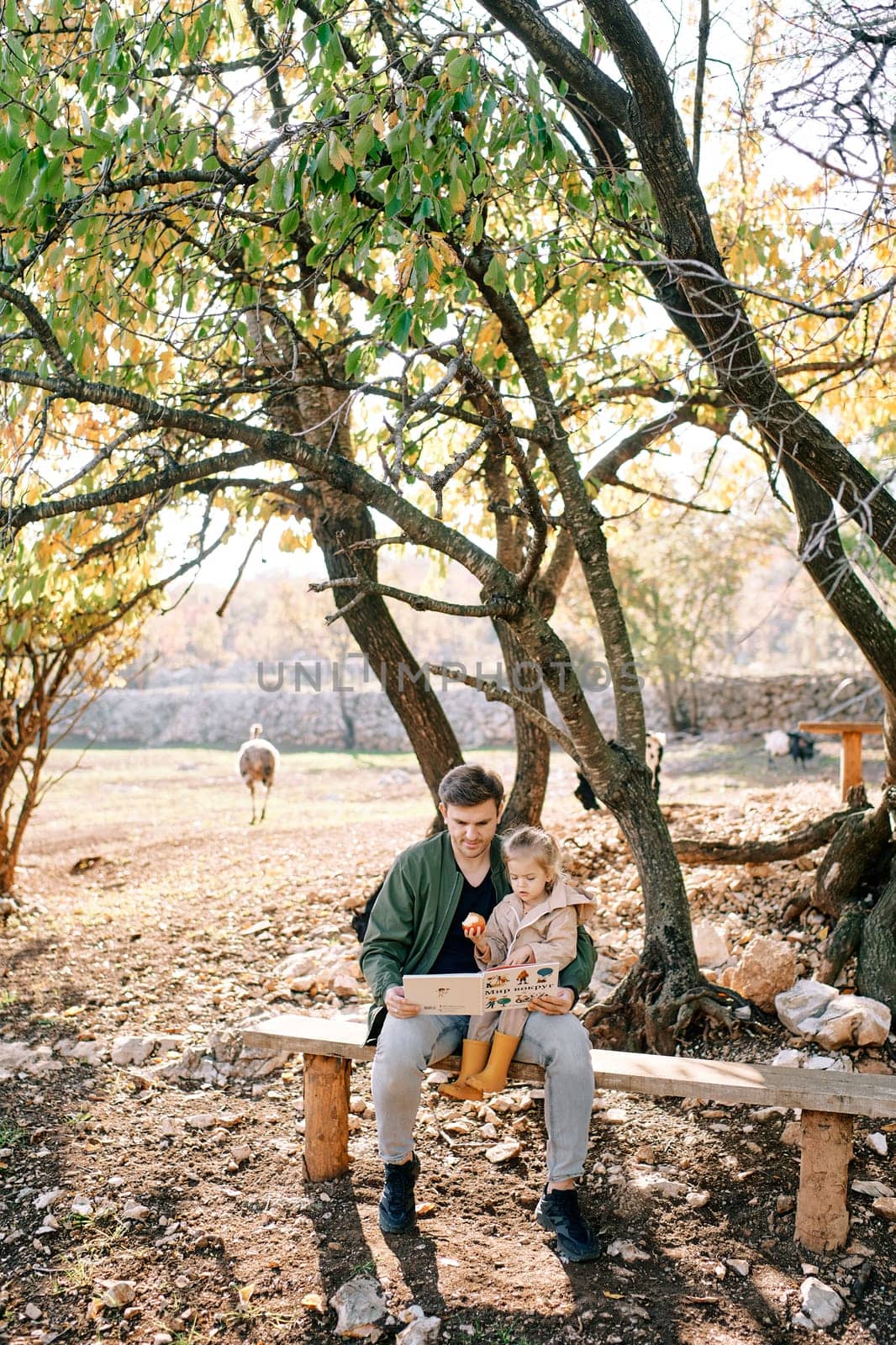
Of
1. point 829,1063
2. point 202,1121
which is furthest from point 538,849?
point 202,1121

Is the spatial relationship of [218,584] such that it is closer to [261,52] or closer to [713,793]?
[713,793]

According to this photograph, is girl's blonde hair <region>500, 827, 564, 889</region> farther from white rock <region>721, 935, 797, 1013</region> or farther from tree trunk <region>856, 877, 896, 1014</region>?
tree trunk <region>856, 877, 896, 1014</region>

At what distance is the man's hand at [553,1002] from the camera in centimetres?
299

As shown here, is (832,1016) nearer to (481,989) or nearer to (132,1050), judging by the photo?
(481,989)

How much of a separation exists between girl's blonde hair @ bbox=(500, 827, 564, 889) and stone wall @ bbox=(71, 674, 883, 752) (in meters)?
16.9

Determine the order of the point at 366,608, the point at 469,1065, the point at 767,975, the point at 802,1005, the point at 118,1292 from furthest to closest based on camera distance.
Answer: the point at 366,608 → the point at 767,975 → the point at 802,1005 → the point at 469,1065 → the point at 118,1292

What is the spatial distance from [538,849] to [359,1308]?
52.4 inches

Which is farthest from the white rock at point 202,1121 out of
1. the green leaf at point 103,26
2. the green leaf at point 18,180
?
the green leaf at point 103,26

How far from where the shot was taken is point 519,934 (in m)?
3.13

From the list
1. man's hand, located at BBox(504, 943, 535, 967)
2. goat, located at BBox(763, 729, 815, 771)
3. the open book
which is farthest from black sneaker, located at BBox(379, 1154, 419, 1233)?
goat, located at BBox(763, 729, 815, 771)

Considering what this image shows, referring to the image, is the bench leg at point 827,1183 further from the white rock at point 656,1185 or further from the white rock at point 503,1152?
the white rock at point 503,1152

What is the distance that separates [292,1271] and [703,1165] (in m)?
1.42

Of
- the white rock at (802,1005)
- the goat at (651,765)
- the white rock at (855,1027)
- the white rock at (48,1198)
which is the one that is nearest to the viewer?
the white rock at (48,1198)

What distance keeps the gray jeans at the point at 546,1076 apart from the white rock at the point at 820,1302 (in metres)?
0.66
